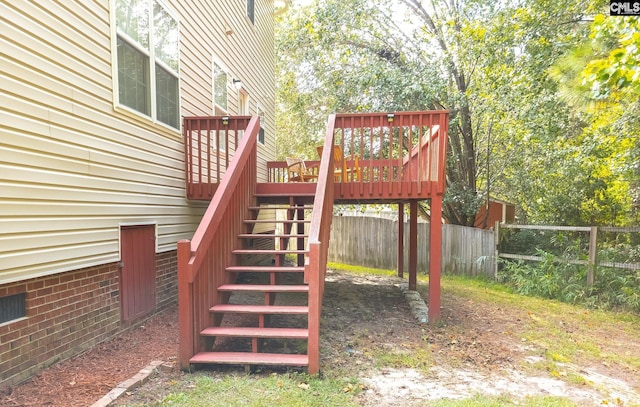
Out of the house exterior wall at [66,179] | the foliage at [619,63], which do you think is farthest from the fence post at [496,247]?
the house exterior wall at [66,179]

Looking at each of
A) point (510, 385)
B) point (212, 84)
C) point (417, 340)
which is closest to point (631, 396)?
point (510, 385)

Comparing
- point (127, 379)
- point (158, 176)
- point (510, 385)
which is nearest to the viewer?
point (127, 379)

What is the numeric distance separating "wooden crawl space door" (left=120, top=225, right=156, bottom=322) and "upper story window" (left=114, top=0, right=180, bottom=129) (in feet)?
5.03

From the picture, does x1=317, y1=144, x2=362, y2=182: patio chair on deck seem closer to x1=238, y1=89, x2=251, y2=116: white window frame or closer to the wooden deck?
the wooden deck

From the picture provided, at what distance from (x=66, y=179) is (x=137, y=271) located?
1.64 m

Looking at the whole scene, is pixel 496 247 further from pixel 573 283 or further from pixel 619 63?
pixel 619 63

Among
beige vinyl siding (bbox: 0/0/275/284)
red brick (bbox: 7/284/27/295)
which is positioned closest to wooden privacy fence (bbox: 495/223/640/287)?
beige vinyl siding (bbox: 0/0/275/284)

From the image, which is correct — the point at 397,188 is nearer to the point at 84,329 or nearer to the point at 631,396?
the point at 631,396

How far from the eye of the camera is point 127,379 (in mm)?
3135

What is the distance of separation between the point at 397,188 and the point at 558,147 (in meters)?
6.30

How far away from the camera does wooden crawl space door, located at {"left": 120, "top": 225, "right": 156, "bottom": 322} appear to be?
14.2 ft

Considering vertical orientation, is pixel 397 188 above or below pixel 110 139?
below

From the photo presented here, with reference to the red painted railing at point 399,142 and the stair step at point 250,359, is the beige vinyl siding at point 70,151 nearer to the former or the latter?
the stair step at point 250,359

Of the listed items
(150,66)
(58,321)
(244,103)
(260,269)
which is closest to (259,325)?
(260,269)
